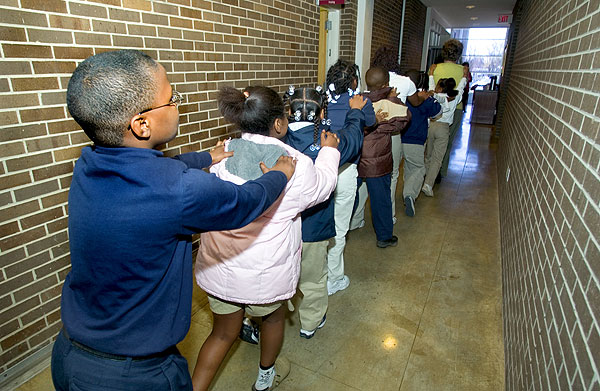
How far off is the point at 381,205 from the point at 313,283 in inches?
60.5

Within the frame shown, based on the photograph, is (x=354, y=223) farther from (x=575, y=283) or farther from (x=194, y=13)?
(x=575, y=283)

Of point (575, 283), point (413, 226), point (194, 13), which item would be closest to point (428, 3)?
point (413, 226)

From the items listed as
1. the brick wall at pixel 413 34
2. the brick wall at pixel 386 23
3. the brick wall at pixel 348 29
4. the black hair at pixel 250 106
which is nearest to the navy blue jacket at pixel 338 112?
the black hair at pixel 250 106

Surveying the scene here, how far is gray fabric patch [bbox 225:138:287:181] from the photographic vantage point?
170cm

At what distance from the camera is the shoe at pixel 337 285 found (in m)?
3.18

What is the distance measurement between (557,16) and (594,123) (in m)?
1.89

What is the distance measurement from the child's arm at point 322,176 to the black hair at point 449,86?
12.5 feet

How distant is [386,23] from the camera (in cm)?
879

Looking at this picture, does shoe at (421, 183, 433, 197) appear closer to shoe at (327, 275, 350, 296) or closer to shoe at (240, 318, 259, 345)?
shoe at (327, 275, 350, 296)

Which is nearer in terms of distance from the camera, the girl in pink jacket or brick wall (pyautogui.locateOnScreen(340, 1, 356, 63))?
the girl in pink jacket

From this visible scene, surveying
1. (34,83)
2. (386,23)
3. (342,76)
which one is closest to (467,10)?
(386,23)

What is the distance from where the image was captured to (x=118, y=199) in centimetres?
108

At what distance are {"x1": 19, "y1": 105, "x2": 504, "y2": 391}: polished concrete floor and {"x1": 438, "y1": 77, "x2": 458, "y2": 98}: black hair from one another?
6.25 feet

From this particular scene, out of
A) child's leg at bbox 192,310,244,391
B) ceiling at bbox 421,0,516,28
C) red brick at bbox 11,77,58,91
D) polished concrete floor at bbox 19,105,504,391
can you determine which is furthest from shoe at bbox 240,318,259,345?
ceiling at bbox 421,0,516,28
